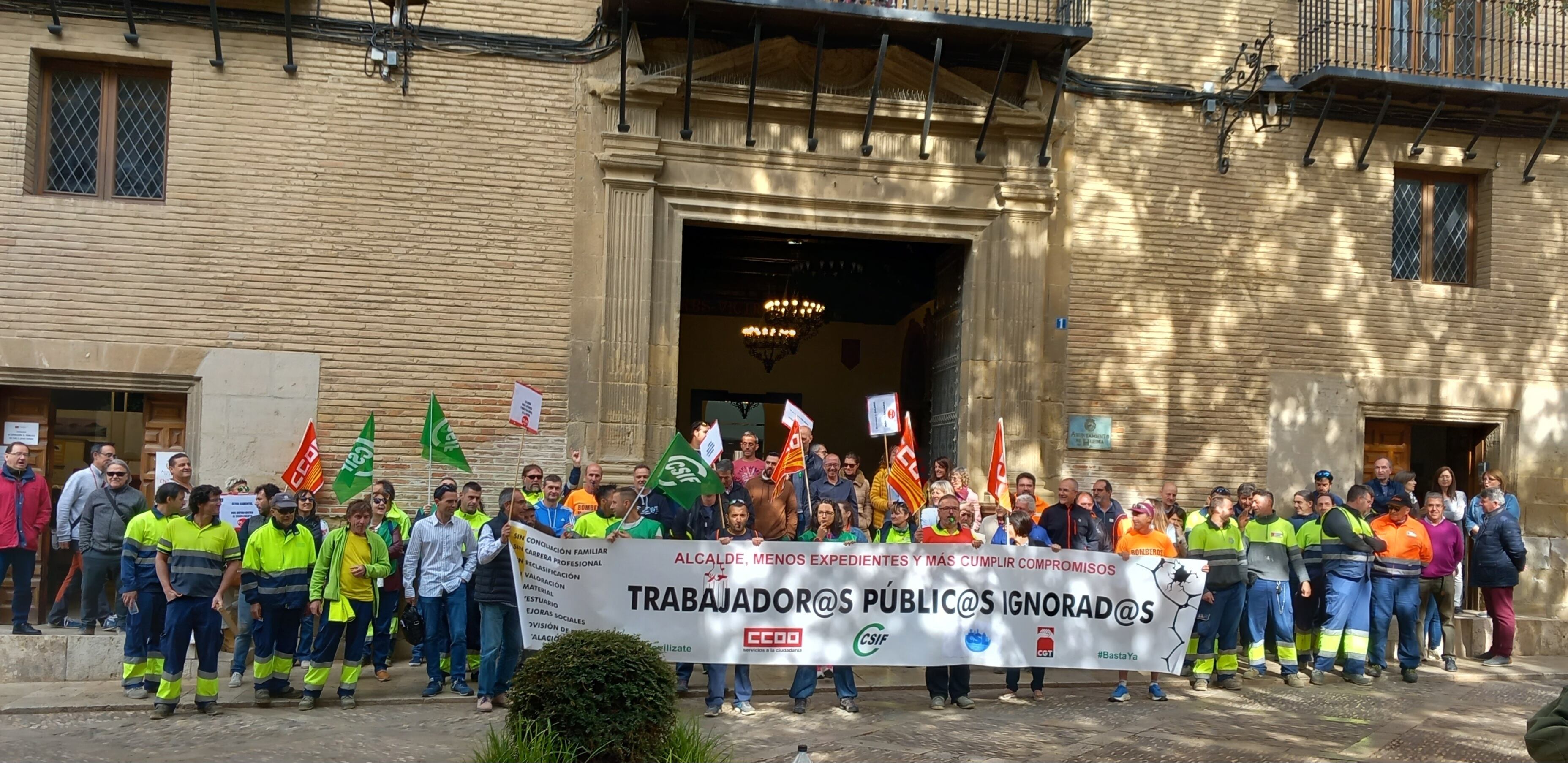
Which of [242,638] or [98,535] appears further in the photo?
[98,535]

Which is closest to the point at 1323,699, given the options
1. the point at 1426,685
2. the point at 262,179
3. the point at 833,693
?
the point at 1426,685

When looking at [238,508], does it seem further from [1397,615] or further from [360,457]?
[1397,615]

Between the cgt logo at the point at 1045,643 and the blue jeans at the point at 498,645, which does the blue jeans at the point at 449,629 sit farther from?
the cgt logo at the point at 1045,643

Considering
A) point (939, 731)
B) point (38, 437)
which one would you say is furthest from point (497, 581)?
point (38, 437)

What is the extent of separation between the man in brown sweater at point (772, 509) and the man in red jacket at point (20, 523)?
668 centimetres

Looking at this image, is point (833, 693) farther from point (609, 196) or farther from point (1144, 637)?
point (609, 196)

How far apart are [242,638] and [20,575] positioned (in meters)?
2.57

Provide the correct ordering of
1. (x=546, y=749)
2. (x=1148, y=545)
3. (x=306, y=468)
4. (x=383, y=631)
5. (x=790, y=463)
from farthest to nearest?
1. (x=306, y=468)
2. (x=790, y=463)
3. (x=383, y=631)
4. (x=1148, y=545)
5. (x=546, y=749)

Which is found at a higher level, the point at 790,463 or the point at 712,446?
the point at 712,446

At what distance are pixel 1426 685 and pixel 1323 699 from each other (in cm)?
159

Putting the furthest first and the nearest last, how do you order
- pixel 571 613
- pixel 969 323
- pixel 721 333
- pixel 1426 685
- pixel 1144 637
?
pixel 721 333
pixel 969 323
pixel 1426 685
pixel 1144 637
pixel 571 613

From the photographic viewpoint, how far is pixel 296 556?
10148mm

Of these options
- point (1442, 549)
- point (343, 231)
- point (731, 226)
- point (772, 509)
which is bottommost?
point (1442, 549)

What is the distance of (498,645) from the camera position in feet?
33.3
